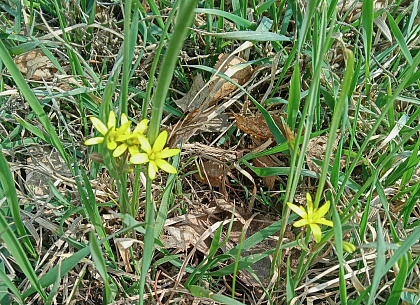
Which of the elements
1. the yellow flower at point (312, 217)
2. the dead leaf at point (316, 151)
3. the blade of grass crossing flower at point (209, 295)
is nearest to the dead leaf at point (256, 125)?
the dead leaf at point (316, 151)

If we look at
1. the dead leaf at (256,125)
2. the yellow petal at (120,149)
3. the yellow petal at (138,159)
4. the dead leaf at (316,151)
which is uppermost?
the yellow petal at (120,149)

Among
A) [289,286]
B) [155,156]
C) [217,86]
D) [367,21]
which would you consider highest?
[367,21]

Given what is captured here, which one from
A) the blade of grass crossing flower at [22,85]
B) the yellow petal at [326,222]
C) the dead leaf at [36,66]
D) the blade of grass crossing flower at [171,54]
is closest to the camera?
the blade of grass crossing flower at [171,54]

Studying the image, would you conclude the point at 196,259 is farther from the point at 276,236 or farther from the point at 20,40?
the point at 20,40

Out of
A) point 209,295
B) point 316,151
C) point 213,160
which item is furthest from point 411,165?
point 209,295

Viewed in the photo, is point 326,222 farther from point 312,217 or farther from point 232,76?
point 232,76

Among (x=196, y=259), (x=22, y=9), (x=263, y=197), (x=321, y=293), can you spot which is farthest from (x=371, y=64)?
(x=22, y=9)

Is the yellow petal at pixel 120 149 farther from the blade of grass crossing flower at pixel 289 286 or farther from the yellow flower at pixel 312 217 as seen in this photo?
the blade of grass crossing flower at pixel 289 286
